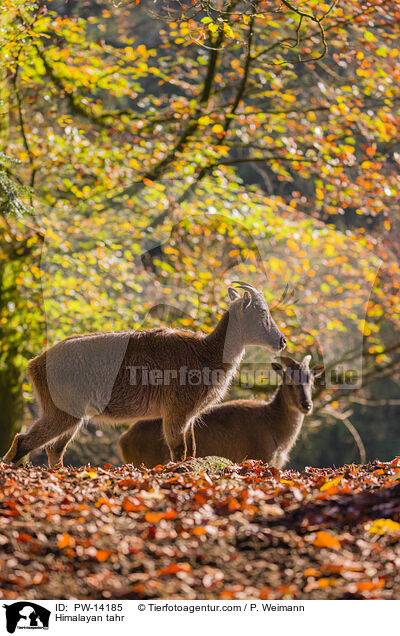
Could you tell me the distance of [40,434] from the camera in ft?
26.0

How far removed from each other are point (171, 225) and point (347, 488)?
31.6ft

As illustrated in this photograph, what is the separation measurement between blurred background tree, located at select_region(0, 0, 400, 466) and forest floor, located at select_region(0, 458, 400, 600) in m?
7.00

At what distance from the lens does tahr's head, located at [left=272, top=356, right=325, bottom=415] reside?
9328 mm

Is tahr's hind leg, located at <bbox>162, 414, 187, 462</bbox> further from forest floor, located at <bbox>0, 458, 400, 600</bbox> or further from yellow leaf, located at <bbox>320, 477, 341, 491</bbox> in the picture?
yellow leaf, located at <bbox>320, 477, 341, 491</bbox>

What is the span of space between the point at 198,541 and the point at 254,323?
4.32m

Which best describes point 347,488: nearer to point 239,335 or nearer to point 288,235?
point 239,335

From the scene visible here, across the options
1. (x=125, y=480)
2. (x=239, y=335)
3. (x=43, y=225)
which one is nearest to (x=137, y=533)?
(x=125, y=480)

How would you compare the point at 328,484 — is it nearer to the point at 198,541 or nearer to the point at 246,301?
the point at 198,541

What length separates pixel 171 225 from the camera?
47.6ft

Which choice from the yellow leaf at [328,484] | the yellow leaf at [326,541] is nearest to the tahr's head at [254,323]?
the yellow leaf at [328,484]
